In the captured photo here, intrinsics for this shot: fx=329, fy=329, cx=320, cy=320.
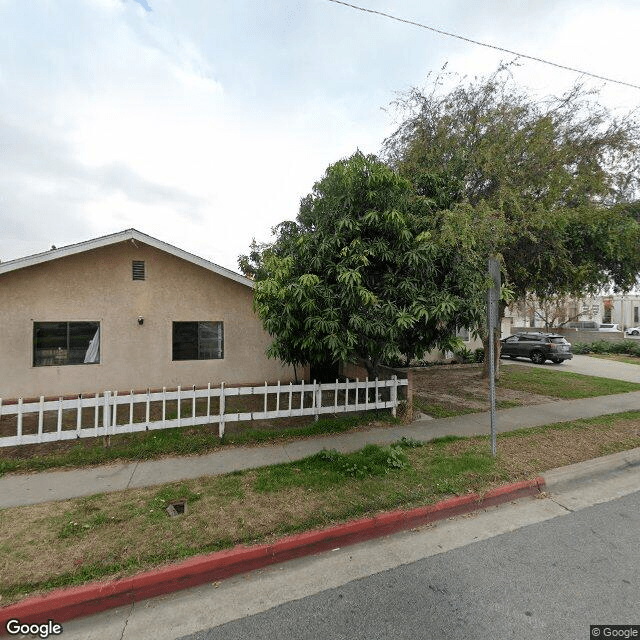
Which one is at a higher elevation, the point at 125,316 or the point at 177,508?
the point at 125,316

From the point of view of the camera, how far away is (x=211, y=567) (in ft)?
9.19

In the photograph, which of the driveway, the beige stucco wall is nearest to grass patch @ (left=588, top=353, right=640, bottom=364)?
the driveway

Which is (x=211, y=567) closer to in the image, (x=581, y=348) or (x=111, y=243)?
(x=111, y=243)

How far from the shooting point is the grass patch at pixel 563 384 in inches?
374

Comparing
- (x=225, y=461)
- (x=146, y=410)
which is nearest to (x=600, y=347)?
(x=225, y=461)

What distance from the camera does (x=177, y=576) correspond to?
2.71 metres

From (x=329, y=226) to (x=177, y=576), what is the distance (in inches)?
200

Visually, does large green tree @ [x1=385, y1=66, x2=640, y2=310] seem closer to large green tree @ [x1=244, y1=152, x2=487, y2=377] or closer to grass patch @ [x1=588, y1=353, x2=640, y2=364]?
large green tree @ [x1=244, y1=152, x2=487, y2=377]

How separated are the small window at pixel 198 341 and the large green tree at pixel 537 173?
21.5 ft

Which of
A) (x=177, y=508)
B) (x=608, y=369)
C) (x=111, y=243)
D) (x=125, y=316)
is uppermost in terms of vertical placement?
(x=111, y=243)

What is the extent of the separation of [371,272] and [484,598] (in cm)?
446

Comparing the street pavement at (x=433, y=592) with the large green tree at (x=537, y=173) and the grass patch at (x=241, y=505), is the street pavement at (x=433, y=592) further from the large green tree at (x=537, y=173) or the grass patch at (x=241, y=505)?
the large green tree at (x=537, y=173)

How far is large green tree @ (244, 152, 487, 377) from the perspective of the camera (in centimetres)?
529

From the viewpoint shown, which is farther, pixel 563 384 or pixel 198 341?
pixel 563 384
